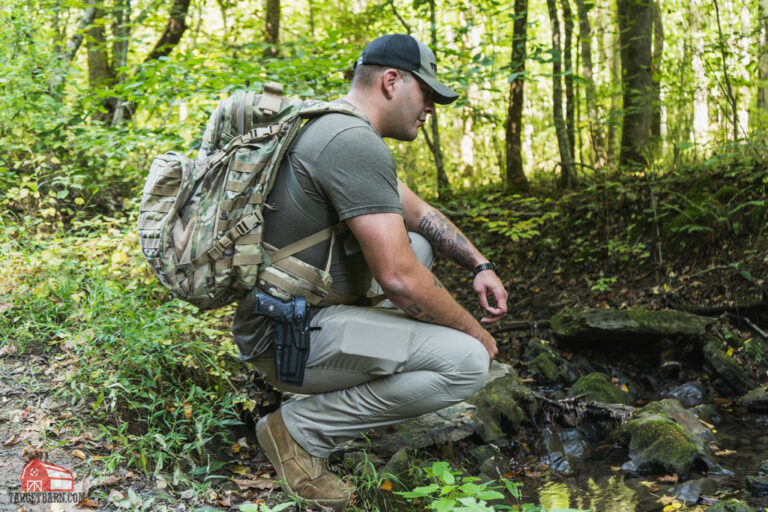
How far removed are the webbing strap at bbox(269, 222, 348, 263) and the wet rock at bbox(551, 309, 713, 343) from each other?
362cm

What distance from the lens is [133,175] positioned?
6.03 meters

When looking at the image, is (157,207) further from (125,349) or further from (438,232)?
(438,232)

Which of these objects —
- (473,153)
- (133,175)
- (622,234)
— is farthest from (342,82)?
(473,153)

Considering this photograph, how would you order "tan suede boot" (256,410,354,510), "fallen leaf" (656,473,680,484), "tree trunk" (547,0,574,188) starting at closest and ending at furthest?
"tan suede boot" (256,410,354,510) < "fallen leaf" (656,473,680,484) < "tree trunk" (547,0,574,188)

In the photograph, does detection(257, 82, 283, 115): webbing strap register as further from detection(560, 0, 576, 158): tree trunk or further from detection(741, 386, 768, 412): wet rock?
detection(560, 0, 576, 158): tree trunk

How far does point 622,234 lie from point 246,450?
5.14 meters

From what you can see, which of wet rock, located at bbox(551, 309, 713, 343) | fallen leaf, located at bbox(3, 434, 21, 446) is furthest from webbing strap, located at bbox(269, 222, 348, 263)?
wet rock, located at bbox(551, 309, 713, 343)

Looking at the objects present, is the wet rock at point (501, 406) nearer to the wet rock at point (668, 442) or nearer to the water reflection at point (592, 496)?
the water reflection at point (592, 496)

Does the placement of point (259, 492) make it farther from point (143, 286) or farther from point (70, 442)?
point (143, 286)

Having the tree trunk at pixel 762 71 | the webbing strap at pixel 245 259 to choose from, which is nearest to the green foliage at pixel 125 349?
the webbing strap at pixel 245 259

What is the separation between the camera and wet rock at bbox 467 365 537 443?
385 cm

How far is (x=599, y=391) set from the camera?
458 centimetres

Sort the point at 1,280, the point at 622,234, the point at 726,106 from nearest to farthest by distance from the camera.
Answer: the point at 1,280
the point at 622,234
the point at 726,106

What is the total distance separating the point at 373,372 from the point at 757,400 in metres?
3.42
